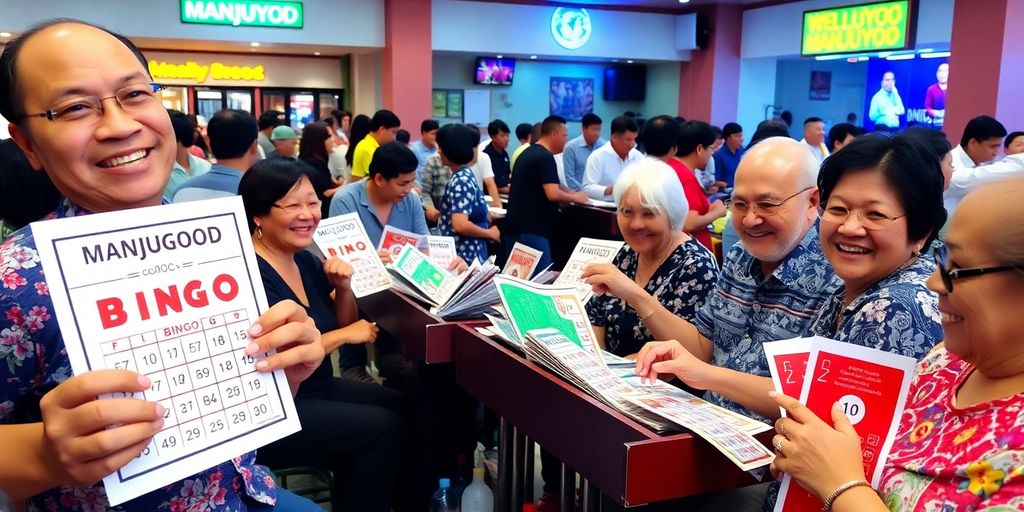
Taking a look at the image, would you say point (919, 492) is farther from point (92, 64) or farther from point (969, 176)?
point (969, 176)

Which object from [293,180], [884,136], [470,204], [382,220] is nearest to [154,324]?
[884,136]

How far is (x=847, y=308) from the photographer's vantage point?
1740 millimetres

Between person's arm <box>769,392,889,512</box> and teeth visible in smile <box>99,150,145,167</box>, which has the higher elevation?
teeth visible in smile <box>99,150,145,167</box>

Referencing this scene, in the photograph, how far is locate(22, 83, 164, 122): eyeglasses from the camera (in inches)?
43.1

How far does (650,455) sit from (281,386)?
774 mm

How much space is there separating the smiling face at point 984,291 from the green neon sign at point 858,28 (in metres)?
9.04

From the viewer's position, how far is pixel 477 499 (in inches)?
112

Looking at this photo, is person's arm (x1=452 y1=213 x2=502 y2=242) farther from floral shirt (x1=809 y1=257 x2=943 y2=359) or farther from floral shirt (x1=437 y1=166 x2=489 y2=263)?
floral shirt (x1=809 y1=257 x2=943 y2=359)

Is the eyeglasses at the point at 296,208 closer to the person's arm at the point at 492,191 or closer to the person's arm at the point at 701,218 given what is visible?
the person's arm at the point at 701,218

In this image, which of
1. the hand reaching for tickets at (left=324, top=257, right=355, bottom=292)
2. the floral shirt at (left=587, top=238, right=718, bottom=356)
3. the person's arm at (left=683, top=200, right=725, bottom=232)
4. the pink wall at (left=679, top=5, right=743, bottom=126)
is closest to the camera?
the floral shirt at (left=587, top=238, right=718, bottom=356)

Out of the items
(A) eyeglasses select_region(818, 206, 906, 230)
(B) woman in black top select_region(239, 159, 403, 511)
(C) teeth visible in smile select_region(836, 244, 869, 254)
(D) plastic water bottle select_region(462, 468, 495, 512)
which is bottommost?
(D) plastic water bottle select_region(462, 468, 495, 512)

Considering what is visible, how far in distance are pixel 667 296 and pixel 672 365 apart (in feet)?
2.75

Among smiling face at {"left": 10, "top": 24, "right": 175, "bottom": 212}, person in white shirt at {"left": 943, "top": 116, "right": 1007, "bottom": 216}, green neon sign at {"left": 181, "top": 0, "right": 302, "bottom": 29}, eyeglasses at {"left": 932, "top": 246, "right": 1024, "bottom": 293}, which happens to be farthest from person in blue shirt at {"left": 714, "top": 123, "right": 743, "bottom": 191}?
smiling face at {"left": 10, "top": 24, "right": 175, "bottom": 212}

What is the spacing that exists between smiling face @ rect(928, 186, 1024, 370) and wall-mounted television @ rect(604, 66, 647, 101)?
13.6 m
